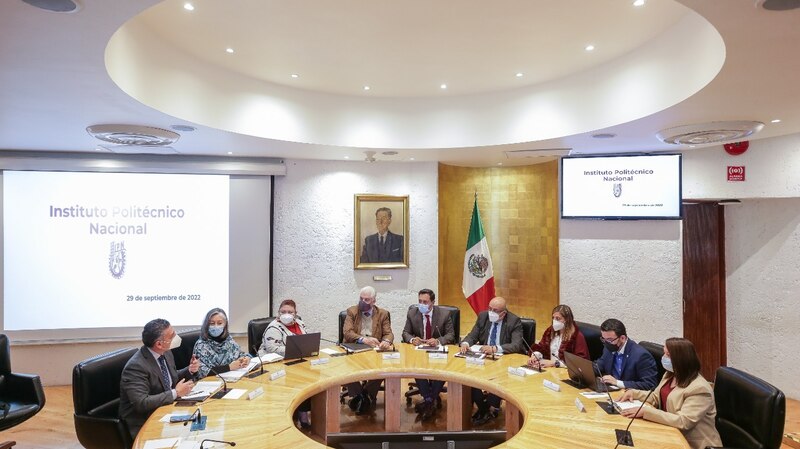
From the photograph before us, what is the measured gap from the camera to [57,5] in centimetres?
192

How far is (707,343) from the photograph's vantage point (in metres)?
5.75

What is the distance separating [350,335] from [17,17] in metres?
3.73

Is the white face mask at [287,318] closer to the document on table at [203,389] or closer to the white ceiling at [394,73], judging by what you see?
the document on table at [203,389]

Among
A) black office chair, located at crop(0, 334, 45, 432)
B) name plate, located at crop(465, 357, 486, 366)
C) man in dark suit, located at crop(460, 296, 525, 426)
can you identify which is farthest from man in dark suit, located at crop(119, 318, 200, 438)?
man in dark suit, located at crop(460, 296, 525, 426)

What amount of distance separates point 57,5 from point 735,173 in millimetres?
6205

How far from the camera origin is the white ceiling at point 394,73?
2.53 m

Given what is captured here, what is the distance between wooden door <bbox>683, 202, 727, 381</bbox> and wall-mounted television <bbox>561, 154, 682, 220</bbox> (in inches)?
27.2

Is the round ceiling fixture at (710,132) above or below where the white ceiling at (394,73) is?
below

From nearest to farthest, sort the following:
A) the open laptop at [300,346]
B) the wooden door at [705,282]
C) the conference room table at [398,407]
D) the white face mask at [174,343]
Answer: the conference room table at [398,407]
the white face mask at [174,343]
the open laptop at [300,346]
the wooden door at [705,282]

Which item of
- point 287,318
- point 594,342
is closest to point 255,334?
point 287,318

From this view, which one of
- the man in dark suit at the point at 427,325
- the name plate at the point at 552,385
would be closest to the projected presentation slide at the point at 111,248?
the man in dark suit at the point at 427,325

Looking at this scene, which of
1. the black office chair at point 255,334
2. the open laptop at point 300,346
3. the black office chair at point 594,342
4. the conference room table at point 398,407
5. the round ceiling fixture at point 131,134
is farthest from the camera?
the black office chair at point 255,334

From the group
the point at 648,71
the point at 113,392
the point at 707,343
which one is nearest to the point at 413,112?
the point at 648,71

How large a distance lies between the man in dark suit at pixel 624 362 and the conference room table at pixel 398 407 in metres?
0.36
